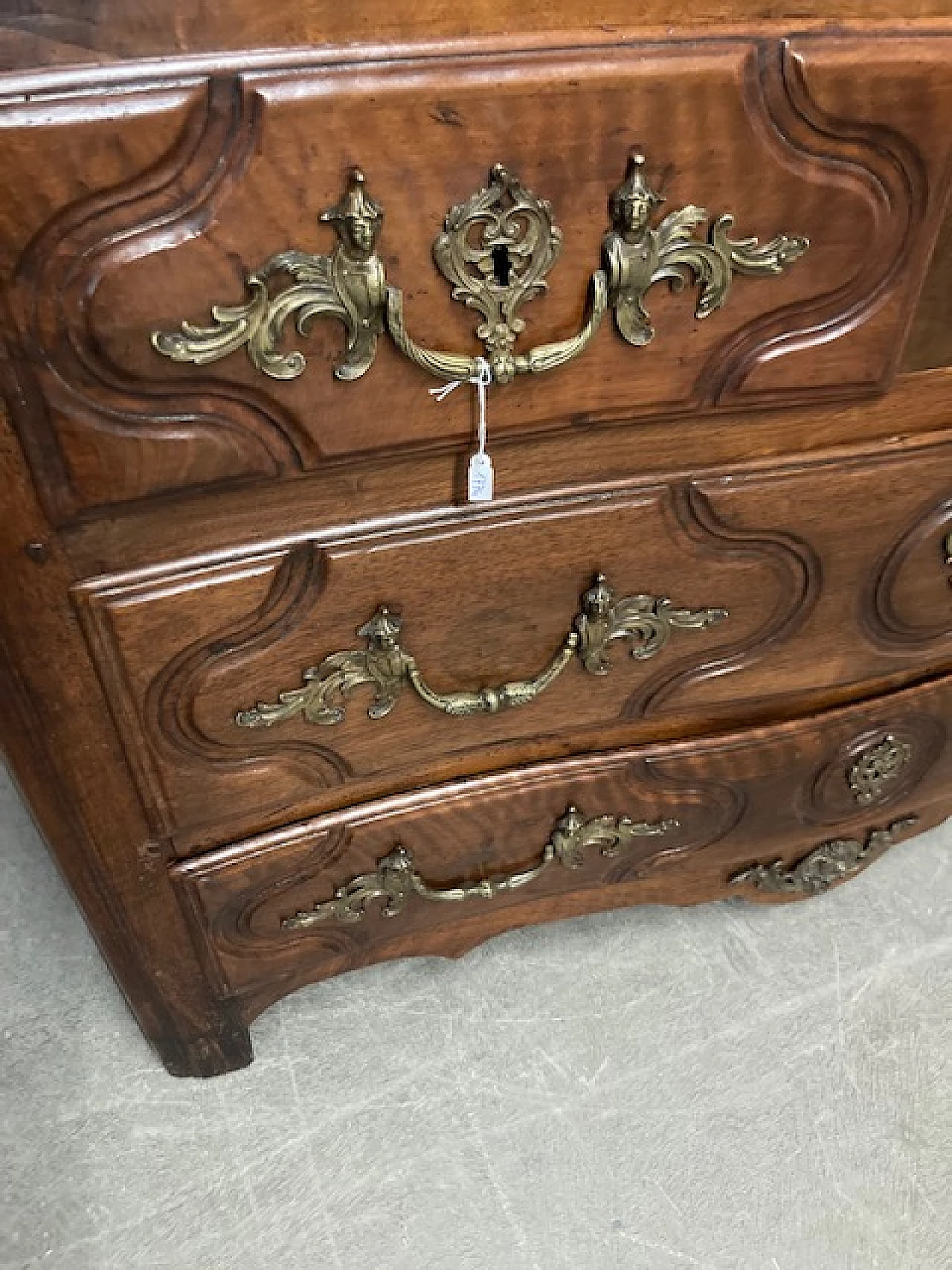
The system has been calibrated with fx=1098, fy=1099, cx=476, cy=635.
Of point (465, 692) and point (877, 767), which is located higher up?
point (465, 692)

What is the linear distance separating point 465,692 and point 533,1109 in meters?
0.45

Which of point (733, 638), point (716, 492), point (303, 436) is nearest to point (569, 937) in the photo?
point (733, 638)

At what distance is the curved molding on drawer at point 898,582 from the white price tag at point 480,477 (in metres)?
0.29

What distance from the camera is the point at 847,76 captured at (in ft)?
1.45

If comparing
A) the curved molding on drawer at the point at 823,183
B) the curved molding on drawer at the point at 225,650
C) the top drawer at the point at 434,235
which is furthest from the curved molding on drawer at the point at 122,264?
the curved molding on drawer at the point at 823,183

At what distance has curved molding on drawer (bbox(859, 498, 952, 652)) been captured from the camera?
2.20ft

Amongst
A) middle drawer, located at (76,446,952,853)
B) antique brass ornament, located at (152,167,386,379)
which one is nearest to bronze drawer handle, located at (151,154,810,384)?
antique brass ornament, located at (152,167,386,379)

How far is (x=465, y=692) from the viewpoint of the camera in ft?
2.18

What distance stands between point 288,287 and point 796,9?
23 centimetres

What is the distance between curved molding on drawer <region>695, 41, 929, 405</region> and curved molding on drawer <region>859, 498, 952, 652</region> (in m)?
0.14

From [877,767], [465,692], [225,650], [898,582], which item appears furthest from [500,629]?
[877,767]

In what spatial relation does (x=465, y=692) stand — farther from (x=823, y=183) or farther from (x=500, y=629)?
(x=823, y=183)

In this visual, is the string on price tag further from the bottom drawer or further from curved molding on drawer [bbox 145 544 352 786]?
the bottom drawer

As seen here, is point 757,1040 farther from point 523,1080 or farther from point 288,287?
point 288,287
